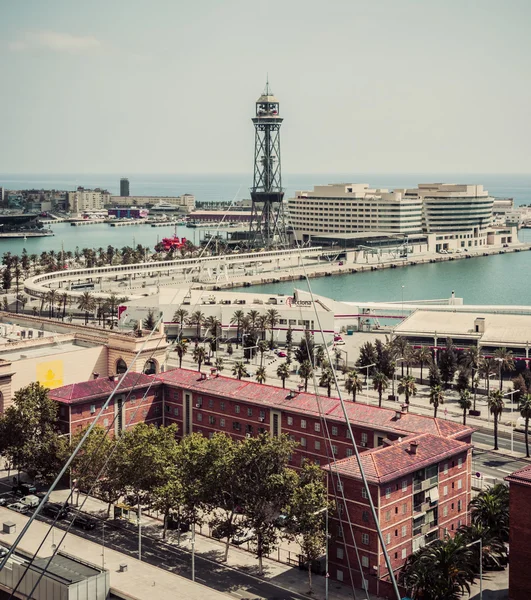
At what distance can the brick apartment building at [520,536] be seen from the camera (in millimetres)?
19984

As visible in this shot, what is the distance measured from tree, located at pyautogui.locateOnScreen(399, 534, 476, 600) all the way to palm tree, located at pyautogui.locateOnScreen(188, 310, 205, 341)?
101 feet

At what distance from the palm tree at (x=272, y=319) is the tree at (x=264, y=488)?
27.6 metres

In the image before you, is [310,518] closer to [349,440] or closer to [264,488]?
[264,488]

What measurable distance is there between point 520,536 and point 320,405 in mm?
6550

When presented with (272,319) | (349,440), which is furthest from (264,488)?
(272,319)

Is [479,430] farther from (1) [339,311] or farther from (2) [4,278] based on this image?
(2) [4,278]

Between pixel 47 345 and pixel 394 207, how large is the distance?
81.2 metres

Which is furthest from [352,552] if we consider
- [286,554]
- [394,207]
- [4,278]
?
[394,207]

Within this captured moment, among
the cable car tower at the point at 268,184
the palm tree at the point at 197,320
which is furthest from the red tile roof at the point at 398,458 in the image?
the cable car tower at the point at 268,184

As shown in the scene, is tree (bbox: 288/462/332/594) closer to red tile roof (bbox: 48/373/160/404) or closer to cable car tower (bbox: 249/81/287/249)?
red tile roof (bbox: 48/373/160/404)

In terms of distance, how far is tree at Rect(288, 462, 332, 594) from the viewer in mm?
21578

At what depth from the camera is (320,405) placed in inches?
984

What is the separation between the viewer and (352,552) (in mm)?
21969

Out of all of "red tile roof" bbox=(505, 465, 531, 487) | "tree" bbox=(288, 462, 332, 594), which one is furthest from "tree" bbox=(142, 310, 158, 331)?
"red tile roof" bbox=(505, 465, 531, 487)
